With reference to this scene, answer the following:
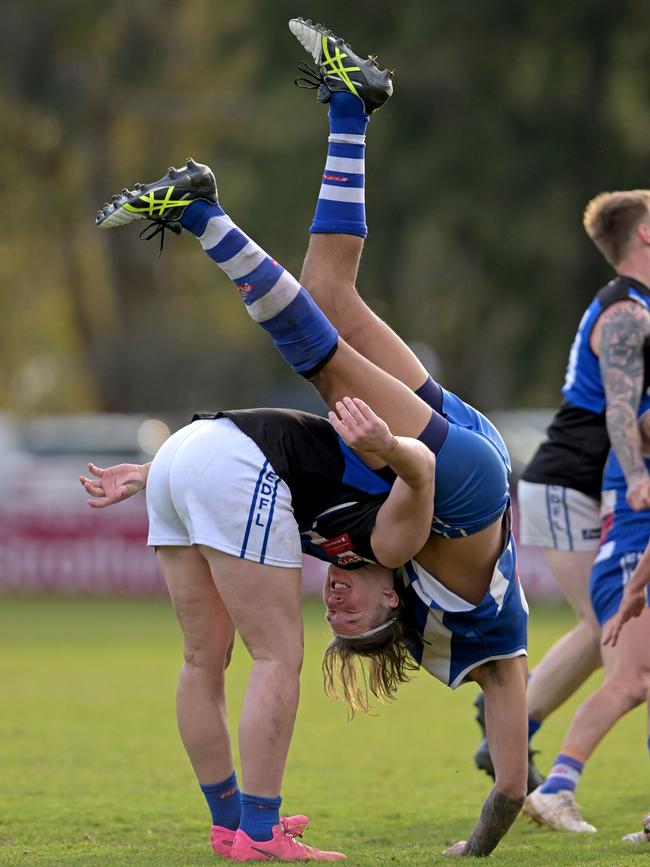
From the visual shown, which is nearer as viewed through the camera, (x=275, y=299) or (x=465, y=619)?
(x=275, y=299)

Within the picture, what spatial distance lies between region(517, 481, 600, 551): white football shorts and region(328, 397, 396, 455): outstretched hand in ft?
8.04

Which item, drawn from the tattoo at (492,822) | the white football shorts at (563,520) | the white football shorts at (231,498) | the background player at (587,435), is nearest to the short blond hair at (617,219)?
the background player at (587,435)

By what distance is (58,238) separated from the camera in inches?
1596

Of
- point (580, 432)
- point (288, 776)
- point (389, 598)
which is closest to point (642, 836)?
point (389, 598)

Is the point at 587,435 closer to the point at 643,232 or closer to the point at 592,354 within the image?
the point at 592,354

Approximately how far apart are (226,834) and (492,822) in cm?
96

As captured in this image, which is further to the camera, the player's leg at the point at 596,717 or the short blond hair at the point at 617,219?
the short blond hair at the point at 617,219

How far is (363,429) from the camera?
479 cm


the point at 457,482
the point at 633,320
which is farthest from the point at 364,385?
the point at 633,320

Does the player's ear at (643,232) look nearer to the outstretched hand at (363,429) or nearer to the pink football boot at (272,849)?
the outstretched hand at (363,429)

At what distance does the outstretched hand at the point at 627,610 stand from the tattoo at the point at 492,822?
737mm

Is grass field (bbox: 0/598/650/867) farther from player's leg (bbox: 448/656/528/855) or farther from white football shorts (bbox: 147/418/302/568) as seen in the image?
white football shorts (bbox: 147/418/302/568)

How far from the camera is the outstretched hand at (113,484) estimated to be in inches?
A: 232

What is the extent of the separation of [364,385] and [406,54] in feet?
72.0
